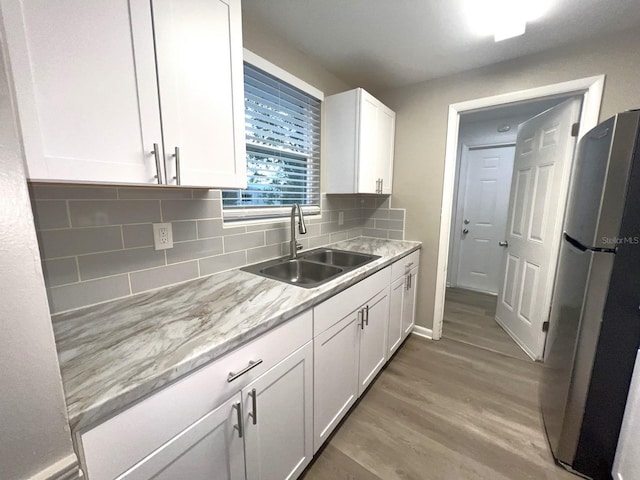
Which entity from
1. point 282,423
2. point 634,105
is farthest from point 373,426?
point 634,105

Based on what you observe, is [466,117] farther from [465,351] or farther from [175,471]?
[175,471]

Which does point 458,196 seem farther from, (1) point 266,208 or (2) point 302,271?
(1) point 266,208

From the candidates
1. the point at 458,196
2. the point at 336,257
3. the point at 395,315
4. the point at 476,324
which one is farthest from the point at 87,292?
the point at 458,196

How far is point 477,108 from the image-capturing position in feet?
6.94

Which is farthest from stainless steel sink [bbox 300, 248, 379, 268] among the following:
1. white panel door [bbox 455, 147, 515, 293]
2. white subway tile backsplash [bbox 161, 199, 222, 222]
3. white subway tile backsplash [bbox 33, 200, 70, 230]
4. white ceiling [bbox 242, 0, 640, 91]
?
white panel door [bbox 455, 147, 515, 293]

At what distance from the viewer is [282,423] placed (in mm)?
1068

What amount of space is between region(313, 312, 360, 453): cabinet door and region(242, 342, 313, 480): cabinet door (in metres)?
0.05

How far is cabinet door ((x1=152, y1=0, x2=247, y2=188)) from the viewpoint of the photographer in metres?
0.89

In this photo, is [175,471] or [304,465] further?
[304,465]

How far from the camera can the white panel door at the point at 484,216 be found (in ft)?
11.3

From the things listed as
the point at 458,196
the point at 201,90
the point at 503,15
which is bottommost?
the point at 458,196

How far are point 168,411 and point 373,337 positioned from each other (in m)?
1.33

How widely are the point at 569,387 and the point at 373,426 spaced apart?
3.33ft

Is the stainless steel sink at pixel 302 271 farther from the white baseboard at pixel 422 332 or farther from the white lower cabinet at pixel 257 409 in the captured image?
the white baseboard at pixel 422 332
